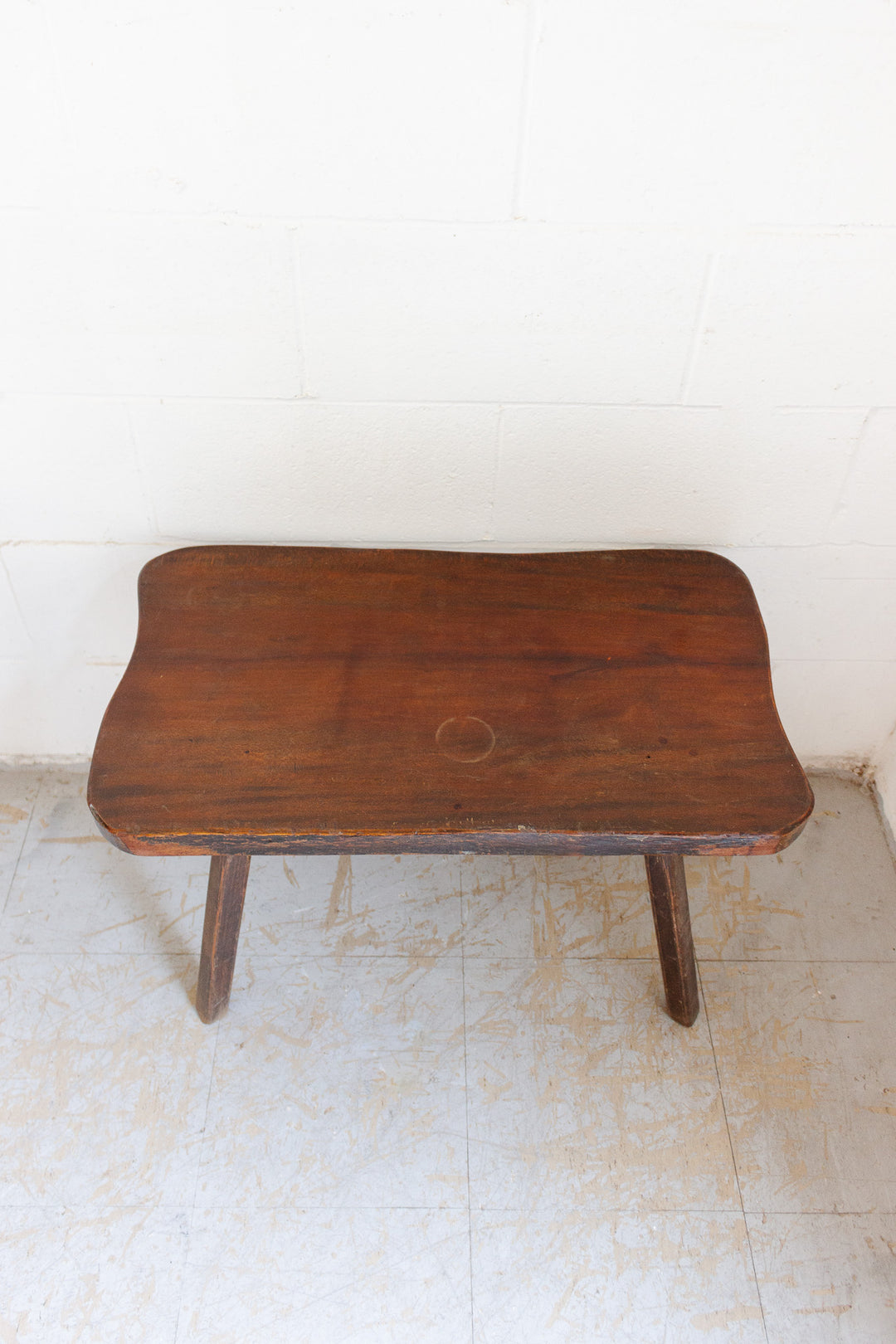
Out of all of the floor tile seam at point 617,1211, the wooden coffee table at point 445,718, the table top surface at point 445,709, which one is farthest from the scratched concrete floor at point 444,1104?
the table top surface at point 445,709

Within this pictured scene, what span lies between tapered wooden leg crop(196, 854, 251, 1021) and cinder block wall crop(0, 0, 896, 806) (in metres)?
0.50

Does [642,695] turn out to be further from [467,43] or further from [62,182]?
[62,182]

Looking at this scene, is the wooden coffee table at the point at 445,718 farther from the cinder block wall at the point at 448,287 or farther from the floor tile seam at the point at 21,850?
the floor tile seam at the point at 21,850

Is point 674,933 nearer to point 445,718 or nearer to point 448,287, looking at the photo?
point 445,718

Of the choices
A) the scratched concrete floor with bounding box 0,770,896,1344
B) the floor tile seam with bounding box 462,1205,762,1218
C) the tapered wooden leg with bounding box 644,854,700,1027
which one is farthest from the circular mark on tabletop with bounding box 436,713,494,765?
the floor tile seam with bounding box 462,1205,762,1218

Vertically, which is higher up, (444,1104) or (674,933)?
(674,933)

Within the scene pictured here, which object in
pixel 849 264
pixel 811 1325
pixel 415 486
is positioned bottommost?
pixel 811 1325

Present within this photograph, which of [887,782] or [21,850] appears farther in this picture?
[887,782]

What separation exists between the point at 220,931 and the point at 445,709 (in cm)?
45

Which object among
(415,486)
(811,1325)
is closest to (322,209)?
(415,486)

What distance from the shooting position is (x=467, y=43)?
101cm

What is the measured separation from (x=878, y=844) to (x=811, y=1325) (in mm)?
787

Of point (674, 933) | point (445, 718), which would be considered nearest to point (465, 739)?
point (445, 718)

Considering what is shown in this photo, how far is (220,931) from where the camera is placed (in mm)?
1289
